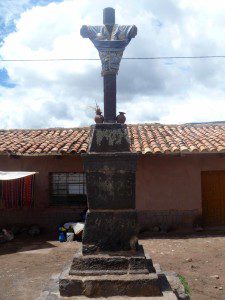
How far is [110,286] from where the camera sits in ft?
14.0

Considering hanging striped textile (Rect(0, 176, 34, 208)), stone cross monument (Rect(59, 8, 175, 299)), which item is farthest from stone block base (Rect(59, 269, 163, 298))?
hanging striped textile (Rect(0, 176, 34, 208))

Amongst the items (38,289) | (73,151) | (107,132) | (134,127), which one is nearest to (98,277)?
(107,132)

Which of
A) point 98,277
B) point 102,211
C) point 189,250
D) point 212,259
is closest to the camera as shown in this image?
point 98,277

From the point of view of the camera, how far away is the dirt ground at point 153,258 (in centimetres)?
652

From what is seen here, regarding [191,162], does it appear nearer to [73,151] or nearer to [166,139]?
[166,139]

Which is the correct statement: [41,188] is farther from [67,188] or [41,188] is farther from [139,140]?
[139,140]

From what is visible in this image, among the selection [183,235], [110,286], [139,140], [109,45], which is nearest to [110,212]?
[110,286]

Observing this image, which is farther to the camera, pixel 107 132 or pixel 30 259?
pixel 30 259

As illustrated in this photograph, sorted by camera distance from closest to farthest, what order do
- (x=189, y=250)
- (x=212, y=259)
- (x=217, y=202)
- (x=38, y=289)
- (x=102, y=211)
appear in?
1. (x=102, y=211)
2. (x=38, y=289)
3. (x=212, y=259)
4. (x=189, y=250)
5. (x=217, y=202)

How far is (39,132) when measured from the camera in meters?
14.6

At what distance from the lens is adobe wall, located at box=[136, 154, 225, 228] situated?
38.3ft

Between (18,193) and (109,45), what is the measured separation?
28.3 ft

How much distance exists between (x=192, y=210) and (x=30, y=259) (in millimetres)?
5553

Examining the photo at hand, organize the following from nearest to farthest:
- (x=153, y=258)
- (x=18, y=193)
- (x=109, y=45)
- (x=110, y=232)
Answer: (x=110, y=232) < (x=109, y=45) < (x=153, y=258) < (x=18, y=193)
